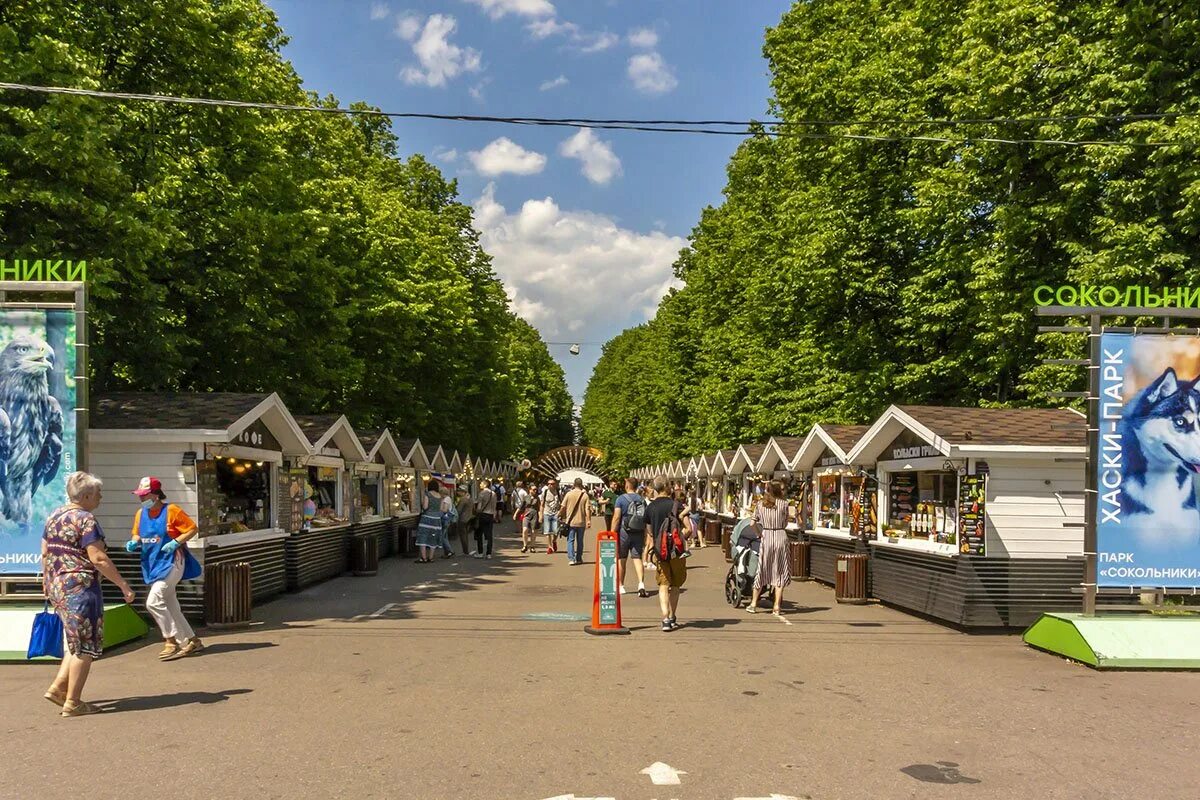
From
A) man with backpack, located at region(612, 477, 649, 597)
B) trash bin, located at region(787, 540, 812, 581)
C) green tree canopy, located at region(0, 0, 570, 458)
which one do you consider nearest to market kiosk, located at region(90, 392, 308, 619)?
green tree canopy, located at region(0, 0, 570, 458)

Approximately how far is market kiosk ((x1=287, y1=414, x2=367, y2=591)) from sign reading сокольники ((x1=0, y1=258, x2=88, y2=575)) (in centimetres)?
598

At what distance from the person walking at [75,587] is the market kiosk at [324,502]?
9210 mm

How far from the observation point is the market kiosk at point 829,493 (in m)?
18.2

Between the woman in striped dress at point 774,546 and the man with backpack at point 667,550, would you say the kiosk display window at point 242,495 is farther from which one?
the woman in striped dress at point 774,546

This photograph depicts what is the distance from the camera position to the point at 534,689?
27.8 feet

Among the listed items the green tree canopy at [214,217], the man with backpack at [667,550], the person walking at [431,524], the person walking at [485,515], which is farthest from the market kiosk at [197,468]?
the person walking at [485,515]

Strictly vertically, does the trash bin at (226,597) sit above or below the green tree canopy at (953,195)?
below

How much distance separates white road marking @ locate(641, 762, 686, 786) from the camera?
5.88m

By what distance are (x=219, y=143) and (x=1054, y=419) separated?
53.7ft

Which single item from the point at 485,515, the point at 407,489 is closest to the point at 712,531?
the point at 407,489

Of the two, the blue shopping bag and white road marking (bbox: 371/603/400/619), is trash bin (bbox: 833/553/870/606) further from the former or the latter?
the blue shopping bag

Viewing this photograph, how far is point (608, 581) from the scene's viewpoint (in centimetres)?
1186

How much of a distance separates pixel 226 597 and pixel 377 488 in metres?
13.7

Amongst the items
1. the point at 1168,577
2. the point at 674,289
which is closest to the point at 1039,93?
the point at 1168,577
